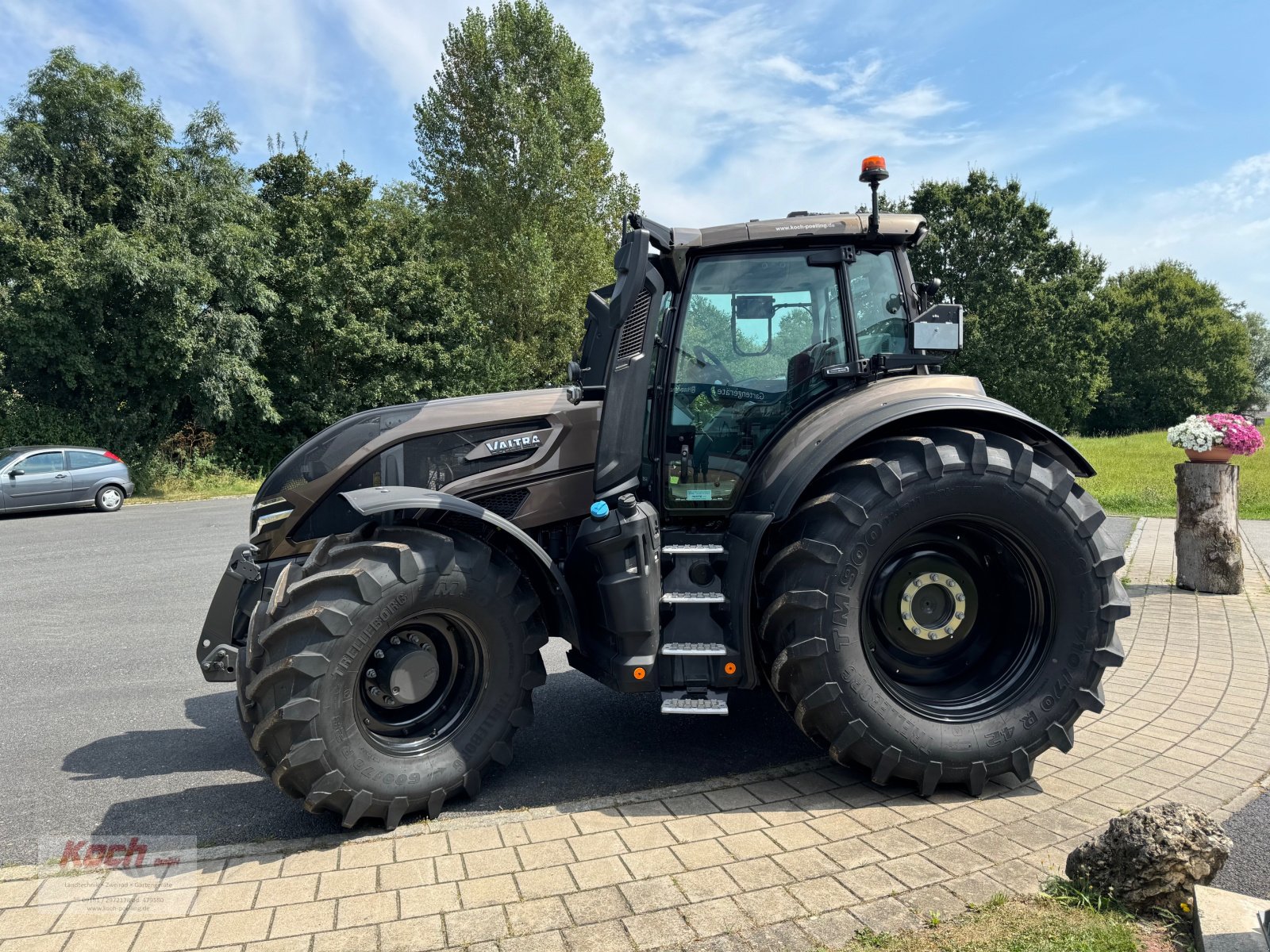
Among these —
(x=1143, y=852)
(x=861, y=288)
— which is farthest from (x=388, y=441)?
(x=1143, y=852)

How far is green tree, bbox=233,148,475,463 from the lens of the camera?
24.2 metres

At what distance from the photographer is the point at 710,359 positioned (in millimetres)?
4027

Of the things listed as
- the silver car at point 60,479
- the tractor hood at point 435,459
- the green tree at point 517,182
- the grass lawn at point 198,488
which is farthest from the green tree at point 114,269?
the tractor hood at point 435,459

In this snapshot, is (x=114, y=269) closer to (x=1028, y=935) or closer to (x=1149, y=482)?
(x=1028, y=935)

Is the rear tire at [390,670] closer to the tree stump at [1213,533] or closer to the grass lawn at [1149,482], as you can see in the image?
the tree stump at [1213,533]

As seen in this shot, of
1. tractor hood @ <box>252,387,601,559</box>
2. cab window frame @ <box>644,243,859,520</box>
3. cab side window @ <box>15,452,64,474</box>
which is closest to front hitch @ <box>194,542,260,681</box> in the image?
tractor hood @ <box>252,387,601,559</box>

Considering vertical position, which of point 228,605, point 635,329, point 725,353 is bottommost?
point 228,605

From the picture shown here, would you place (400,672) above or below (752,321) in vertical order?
below

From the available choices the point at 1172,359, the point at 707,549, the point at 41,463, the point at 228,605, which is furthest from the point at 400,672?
A: the point at 1172,359

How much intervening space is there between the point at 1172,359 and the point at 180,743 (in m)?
66.7

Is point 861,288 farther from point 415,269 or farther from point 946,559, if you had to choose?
point 415,269

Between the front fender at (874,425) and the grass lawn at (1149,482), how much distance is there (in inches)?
296

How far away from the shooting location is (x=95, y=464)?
56.9 ft

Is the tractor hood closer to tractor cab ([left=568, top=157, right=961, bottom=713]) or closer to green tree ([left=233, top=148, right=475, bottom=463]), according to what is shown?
tractor cab ([left=568, top=157, right=961, bottom=713])
